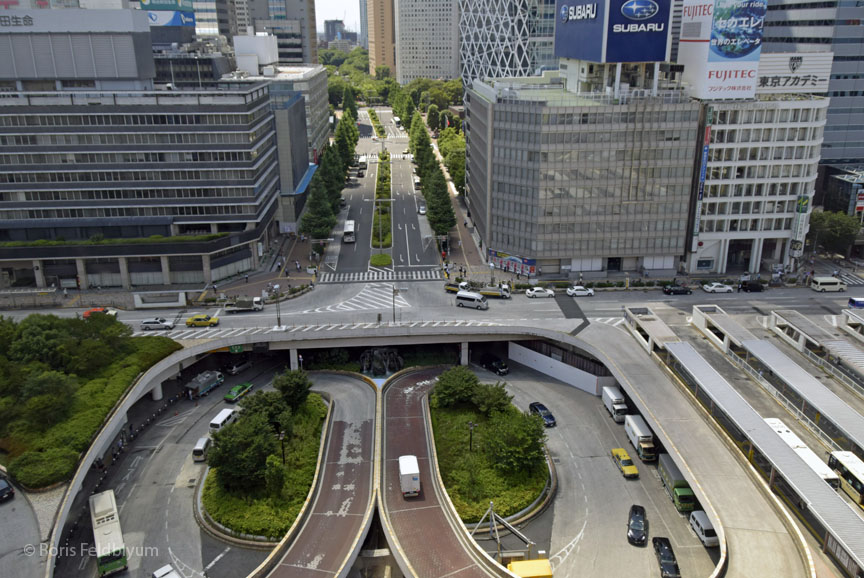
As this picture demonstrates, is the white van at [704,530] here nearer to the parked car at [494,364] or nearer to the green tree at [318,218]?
the parked car at [494,364]

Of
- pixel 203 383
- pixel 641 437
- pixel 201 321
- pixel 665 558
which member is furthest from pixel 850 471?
pixel 201 321

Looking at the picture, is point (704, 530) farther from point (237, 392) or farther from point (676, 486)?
point (237, 392)

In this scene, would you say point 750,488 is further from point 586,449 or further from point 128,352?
point 128,352

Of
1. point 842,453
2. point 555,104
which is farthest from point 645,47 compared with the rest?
point 842,453

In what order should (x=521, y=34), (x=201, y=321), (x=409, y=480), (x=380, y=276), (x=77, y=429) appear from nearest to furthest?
(x=409, y=480)
(x=77, y=429)
(x=201, y=321)
(x=380, y=276)
(x=521, y=34)

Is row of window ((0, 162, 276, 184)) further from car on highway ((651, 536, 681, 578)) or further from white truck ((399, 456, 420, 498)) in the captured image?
car on highway ((651, 536, 681, 578))

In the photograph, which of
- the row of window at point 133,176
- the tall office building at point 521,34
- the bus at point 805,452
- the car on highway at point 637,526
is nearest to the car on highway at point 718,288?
the bus at point 805,452
